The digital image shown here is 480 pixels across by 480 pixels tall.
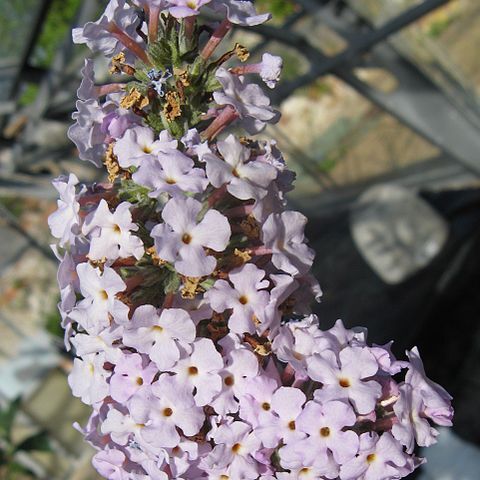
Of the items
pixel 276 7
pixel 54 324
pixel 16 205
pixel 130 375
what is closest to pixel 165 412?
pixel 130 375

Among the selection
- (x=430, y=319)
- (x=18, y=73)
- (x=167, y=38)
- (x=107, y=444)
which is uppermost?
(x=167, y=38)

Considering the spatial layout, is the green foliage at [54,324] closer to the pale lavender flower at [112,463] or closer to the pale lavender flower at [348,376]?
the pale lavender flower at [112,463]

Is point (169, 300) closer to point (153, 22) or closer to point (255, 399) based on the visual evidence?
point (255, 399)

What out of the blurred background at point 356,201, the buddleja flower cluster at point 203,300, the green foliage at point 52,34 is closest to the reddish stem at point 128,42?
the buddleja flower cluster at point 203,300

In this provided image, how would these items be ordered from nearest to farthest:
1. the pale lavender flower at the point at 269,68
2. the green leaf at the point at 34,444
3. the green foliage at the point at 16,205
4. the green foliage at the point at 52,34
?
the pale lavender flower at the point at 269,68 < the green leaf at the point at 34,444 < the green foliage at the point at 52,34 < the green foliage at the point at 16,205

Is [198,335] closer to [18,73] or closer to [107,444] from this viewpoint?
[107,444]

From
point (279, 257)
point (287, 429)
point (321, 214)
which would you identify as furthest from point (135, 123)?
point (321, 214)

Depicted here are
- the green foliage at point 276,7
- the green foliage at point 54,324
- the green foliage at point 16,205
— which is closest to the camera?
the green foliage at point 54,324

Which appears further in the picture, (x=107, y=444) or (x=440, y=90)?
(x=440, y=90)
